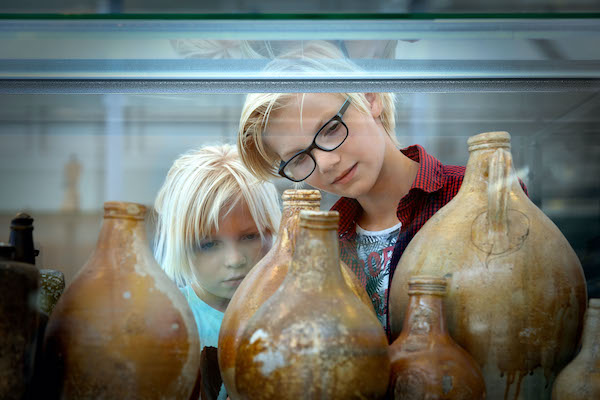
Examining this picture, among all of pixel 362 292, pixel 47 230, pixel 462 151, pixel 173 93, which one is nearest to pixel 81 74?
pixel 173 93

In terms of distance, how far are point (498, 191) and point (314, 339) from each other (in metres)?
0.42

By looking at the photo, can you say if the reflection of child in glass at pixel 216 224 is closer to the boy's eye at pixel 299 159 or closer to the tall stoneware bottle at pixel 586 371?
the boy's eye at pixel 299 159

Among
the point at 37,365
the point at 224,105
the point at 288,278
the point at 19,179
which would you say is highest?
the point at 224,105

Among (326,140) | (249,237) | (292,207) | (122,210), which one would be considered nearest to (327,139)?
(326,140)

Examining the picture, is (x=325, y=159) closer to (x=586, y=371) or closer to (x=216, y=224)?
(x=216, y=224)

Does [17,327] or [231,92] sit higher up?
[231,92]

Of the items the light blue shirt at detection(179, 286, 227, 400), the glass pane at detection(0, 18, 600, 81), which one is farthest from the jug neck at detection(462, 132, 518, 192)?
the light blue shirt at detection(179, 286, 227, 400)

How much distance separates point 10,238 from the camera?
948 millimetres

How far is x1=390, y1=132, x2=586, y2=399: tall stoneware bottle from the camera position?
0.90m

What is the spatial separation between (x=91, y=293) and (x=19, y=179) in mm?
266

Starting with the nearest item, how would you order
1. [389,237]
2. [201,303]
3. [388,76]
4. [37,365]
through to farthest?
[37,365], [388,76], [201,303], [389,237]

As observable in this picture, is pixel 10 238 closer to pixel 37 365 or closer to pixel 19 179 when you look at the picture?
pixel 19 179

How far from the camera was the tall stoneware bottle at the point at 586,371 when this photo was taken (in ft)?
2.87

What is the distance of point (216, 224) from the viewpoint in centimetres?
107
